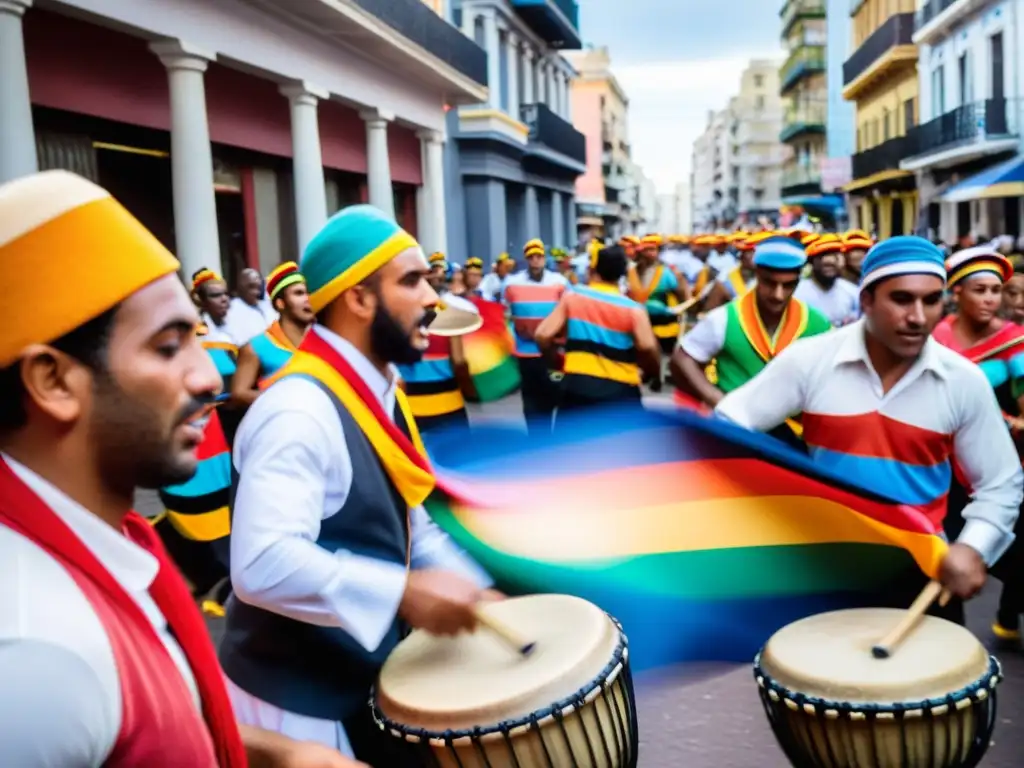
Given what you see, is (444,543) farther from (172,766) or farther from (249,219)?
(249,219)

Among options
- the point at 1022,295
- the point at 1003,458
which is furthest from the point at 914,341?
the point at 1022,295

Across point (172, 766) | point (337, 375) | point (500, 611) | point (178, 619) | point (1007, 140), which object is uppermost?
point (1007, 140)

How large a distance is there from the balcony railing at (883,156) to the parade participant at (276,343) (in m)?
35.0

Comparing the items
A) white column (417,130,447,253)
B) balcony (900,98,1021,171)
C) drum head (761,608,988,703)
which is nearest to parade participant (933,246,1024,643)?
drum head (761,608,988,703)

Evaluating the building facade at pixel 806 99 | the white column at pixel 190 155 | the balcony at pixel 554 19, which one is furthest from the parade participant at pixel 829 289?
the building facade at pixel 806 99

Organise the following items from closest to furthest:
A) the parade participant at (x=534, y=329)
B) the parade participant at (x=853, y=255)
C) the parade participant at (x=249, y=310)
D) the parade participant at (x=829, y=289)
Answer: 1. the parade participant at (x=829, y=289)
2. the parade participant at (x=534, y=329)
3. the parade participant at (x=249, y=310)
4. the parade participant at (x=853, y=255)

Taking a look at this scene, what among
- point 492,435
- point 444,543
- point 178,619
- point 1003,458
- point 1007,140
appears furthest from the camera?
point 1007,140

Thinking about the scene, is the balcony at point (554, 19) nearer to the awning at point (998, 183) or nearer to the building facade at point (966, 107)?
the building facade at point (966, 107)

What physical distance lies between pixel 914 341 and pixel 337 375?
185cm

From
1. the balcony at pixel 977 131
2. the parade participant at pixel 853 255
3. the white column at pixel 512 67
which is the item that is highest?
the white column at pixel 512 67

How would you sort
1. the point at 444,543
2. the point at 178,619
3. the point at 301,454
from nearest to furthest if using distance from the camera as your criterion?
the point at 178,619 → the point at 301,454 → the point at 444,543

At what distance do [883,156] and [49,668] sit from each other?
4358cm

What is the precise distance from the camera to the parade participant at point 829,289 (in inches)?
325

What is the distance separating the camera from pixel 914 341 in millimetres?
3439
